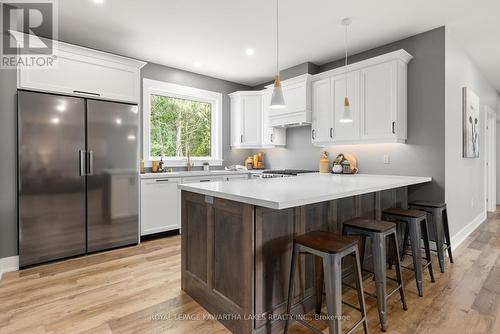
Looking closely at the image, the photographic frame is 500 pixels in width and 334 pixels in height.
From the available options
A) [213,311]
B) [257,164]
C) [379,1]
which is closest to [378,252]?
[213,311]

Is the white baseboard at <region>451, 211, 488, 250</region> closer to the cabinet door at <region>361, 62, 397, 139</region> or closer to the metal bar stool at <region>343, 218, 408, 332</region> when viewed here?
the cabinet door at <region>361, 62, 397, 139</region>

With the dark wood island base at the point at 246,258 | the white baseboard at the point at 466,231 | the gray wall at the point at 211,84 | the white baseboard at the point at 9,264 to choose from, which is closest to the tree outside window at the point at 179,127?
the gray wall at the point at 211,84

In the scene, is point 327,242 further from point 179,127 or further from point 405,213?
point 179,127

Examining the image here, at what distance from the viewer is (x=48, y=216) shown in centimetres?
302

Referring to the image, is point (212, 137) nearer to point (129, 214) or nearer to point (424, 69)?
point (129, 214)

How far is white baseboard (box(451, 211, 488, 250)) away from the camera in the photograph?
3.48 metres

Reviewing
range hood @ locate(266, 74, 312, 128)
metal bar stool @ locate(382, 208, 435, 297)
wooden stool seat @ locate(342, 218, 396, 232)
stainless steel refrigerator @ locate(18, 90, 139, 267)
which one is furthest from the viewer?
range hood @ locate(266, 74, 312, 128)

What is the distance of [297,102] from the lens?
4363 millimetres

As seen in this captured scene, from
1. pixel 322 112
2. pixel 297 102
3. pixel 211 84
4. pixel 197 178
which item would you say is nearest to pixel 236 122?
pixel 211 84

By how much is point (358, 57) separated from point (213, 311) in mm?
3809

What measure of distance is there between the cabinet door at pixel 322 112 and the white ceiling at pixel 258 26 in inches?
18.7

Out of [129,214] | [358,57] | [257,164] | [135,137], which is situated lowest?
[129,214]

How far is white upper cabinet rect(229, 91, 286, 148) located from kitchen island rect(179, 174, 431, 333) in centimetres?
283

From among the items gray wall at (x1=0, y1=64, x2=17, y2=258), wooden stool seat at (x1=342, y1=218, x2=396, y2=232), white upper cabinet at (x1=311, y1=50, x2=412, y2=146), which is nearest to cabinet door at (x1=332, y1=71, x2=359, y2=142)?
white upper cabinet at (x1=311, y1=50, x2=412, y2=146)
